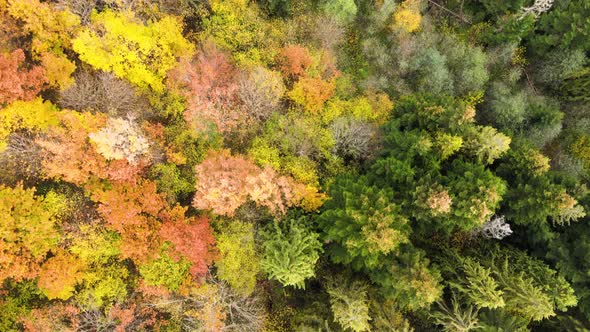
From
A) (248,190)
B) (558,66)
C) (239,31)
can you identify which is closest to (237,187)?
(248,190)

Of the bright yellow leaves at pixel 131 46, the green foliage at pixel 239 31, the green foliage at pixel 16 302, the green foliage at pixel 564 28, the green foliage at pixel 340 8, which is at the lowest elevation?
the green foliage at pixel 16 302

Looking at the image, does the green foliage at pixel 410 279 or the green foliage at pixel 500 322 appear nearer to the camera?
the green foliage at pixel 410 279

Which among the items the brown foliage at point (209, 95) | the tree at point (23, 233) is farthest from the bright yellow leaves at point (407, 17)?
the tree at point (23, 233)

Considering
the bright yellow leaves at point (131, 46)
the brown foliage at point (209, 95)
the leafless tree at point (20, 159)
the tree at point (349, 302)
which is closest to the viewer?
the tree at point (349, 302)

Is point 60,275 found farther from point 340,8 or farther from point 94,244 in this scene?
point 340,8

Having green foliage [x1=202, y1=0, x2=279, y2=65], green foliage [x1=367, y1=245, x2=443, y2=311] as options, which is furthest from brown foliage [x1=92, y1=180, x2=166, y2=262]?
green foliage [x1=367, y1=245, x2=443, y2=311]

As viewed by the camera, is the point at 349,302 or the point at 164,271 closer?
the point at 349,302

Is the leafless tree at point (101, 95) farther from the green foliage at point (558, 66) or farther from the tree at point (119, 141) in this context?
the green foliage at point (558, 66)

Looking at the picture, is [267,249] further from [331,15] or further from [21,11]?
[21,11]
